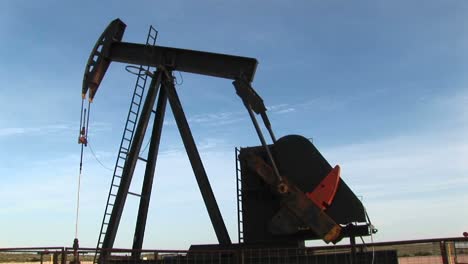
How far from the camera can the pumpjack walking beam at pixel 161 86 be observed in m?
10.4

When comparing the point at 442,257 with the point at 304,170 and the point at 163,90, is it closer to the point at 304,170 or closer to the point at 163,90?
the point at 304,170

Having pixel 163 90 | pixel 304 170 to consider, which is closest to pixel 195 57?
pixel 163 90

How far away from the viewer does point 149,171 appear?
1141cm

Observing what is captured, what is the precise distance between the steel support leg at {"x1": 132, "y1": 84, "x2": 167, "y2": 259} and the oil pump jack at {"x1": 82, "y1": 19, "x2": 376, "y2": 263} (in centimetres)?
2

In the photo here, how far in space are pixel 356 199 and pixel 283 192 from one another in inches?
55.0

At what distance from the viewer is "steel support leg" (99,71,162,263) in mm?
10344

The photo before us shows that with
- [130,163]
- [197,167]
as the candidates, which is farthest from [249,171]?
[130,163]

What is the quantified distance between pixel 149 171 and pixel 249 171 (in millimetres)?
2627

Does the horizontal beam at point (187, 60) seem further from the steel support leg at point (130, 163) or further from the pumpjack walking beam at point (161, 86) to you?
the steel support leg at point (130, 163)

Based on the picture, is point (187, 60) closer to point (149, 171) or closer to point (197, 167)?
point (197, 167)

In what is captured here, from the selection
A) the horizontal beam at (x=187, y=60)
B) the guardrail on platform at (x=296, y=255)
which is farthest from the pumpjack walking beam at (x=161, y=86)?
the guardrail on platform at (x=296, y=255)

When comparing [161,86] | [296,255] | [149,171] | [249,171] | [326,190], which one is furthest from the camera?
[161,86]

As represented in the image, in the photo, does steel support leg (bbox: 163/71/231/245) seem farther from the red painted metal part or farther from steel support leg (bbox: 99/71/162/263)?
the red painted metal part

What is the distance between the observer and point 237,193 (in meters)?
10.3
